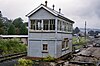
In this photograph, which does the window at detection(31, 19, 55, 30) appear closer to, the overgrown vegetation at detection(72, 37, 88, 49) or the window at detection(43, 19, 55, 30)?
the window at detection(43, 19, 55, 30)

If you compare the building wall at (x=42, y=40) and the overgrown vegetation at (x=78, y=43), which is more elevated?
the building wall at (x=42, y=40)

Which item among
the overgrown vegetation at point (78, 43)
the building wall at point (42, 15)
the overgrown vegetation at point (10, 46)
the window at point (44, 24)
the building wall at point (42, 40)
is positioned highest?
the building wall at point (42, 15)

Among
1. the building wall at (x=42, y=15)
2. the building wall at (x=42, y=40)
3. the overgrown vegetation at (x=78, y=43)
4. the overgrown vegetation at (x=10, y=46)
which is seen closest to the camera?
the building wall at (x=42, y=40)

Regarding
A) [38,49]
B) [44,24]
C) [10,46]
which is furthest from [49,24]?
[10,46]

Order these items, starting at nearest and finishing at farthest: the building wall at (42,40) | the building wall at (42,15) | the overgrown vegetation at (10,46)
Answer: the building wall at (42,40) < the building wall at (42,15) < the overgrown vegetation at (10,46)

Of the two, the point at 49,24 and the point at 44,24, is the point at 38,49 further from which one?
the point at 49,24

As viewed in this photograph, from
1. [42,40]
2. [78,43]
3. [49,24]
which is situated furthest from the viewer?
[78,43]

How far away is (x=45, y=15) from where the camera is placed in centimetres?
2436

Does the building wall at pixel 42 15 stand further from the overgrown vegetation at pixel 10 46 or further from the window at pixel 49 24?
the overgrown vegetation at pixel 10 46

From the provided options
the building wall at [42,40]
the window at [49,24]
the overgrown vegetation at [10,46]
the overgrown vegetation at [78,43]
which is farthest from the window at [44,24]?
the overgrown vegetation at [78,43]

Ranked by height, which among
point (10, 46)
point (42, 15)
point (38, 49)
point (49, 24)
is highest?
point (42, 15)

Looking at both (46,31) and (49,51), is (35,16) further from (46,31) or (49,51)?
(49,51)

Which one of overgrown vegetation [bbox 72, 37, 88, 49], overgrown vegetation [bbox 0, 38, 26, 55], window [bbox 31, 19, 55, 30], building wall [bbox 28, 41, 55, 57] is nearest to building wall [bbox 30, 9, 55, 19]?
window [bbox 31, 19, 55, 30]

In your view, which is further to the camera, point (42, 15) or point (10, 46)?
point (10, 46)
